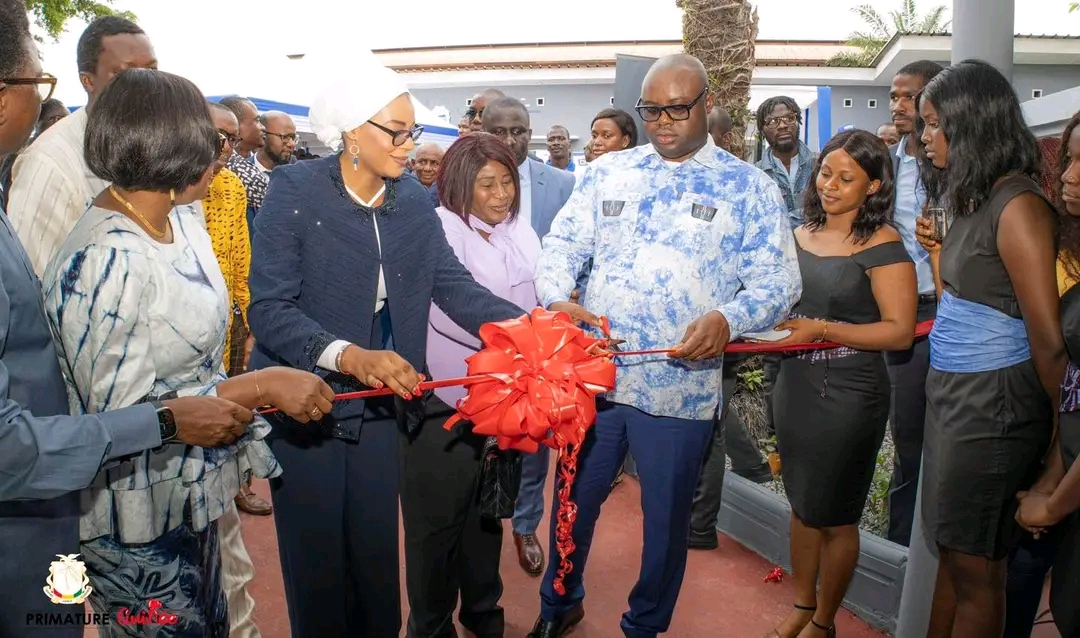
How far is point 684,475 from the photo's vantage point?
11.1 feet

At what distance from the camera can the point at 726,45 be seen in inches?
265

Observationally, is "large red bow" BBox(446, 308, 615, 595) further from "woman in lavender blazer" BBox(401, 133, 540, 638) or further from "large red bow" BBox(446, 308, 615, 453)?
"woman in lavender blazer" BBox(401, 133, 540, 638)

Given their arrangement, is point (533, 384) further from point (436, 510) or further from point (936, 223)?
point (936, 223)

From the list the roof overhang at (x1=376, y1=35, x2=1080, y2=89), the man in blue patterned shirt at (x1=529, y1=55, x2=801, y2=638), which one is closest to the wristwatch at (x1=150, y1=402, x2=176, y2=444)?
the man in blue patterned shirt at (x1=529, y1=55, x2=801, y2=638)

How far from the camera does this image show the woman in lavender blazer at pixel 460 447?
3.30 metres

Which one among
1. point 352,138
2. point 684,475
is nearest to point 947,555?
point 684,475

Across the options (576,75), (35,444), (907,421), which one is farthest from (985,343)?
(576,75)

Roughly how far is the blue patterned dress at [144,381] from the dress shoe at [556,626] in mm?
Answer: 1767

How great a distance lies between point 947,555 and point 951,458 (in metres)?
0.39

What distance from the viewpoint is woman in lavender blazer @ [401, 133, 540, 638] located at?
330 cm

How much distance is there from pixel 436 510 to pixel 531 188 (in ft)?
8.71

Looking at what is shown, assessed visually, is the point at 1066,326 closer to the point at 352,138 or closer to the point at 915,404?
the point at 915,404

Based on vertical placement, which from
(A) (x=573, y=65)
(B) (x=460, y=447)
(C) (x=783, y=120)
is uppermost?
A: (A) (x=573, y=65)

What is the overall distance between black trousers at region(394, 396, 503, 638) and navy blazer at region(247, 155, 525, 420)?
1.31ft
